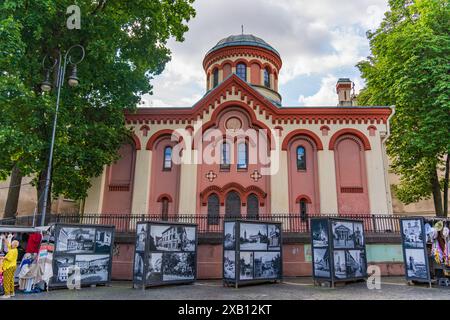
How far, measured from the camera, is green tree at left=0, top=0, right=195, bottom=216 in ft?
40.2

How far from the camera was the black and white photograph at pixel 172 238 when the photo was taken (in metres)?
11.5

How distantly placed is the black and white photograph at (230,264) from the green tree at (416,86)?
13224 millimetres

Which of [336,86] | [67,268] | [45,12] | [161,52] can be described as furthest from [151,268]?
[336,86]

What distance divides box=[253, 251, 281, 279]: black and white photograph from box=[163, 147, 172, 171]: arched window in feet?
33.0

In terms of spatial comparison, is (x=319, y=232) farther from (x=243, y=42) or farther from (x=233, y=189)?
(x=243, y=42)

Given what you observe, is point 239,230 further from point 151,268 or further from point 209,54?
point 209,54

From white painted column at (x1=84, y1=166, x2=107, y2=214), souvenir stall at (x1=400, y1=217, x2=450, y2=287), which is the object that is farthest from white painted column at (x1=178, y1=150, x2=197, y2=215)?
souvenir stall at (x1=400, y1=217, x2=450, y2=287)

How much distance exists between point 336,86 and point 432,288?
53.1 feet

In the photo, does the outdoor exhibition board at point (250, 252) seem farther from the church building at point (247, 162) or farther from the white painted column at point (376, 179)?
the white painted column at point (376, 179)

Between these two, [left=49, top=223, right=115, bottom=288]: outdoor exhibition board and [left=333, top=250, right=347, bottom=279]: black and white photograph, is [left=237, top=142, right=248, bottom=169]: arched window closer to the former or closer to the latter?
[left=333, top=250, right=347, bottom=279]: black and white photograph

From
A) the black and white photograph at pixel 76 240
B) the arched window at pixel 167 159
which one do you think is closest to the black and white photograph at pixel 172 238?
the black and white photograph at pixel 76 240

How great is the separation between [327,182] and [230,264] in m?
10.1

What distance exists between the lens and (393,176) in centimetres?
2870

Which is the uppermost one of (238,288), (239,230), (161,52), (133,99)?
(161,52)
